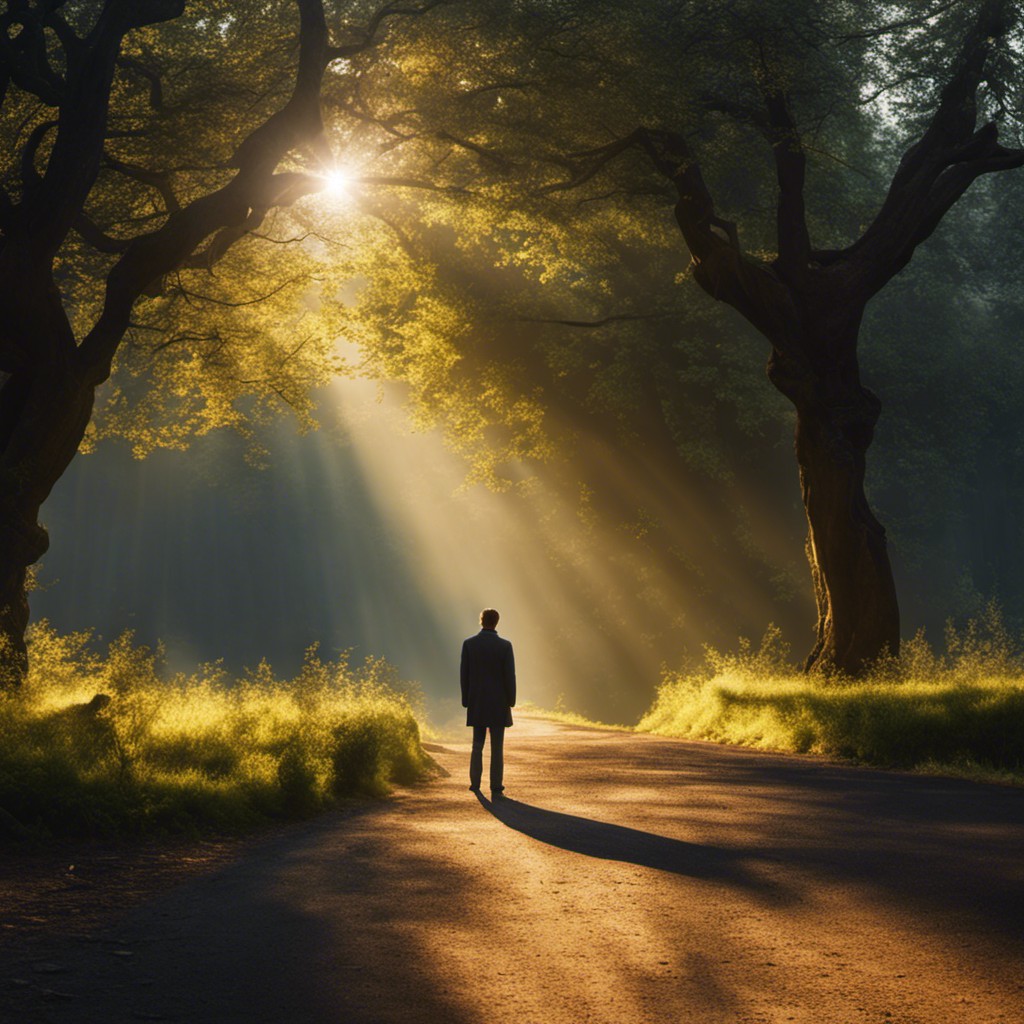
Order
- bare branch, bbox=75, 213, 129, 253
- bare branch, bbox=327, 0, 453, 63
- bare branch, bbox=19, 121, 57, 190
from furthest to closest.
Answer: bare branch, bbox=327, 0, 453, 63, bare branch, bbox=75, 213, 129, 253, bare branch, bbox=19, 121, 57, 190

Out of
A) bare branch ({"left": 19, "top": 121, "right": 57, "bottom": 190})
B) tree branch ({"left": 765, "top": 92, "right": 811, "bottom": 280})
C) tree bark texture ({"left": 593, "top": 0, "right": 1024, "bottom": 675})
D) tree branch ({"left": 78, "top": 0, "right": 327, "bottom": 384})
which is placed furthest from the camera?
tree branch ({"left": 765, "top": 92, "right": 811, "bottom": 280})

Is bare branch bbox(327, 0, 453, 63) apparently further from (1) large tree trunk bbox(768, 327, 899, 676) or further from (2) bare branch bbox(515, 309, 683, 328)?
(2) bare branch bbox(515, 309, 683, 328)

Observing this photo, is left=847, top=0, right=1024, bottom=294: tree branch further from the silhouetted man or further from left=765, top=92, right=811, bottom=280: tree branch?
the silhouetted man

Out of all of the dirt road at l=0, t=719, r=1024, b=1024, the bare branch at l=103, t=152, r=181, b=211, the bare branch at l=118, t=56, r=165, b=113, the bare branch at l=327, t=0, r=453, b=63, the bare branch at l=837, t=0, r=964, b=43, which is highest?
the bare branch at l=837, t=0, r=964, b=43

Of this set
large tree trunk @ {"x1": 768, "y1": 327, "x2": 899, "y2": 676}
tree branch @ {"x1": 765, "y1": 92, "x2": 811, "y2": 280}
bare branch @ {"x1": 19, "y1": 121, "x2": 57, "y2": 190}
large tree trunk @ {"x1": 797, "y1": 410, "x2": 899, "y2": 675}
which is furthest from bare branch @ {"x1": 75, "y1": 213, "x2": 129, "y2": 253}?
large tree trunk @ {"x1": 797, "y1": 410, "x2": 899, "y2": 675}

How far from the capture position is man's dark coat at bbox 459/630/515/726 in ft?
40.9

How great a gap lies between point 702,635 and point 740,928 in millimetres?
29885

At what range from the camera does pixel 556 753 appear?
17.8 metres

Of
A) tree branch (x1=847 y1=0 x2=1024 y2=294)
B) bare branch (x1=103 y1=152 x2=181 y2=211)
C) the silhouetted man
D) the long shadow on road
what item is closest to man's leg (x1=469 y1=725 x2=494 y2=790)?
the silhouetted man

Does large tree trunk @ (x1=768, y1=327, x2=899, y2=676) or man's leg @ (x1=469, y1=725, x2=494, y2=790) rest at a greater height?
large tree trunk @ (x1=768, y1=327, x2=899, y2=676)

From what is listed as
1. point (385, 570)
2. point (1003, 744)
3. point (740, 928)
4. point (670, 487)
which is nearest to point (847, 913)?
point (740, 928)

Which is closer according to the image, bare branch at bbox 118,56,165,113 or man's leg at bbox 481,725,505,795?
man's leg at bbox 481,725,505,795

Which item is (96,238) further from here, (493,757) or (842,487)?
(842,487)

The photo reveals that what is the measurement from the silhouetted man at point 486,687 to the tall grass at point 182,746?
1057mm
